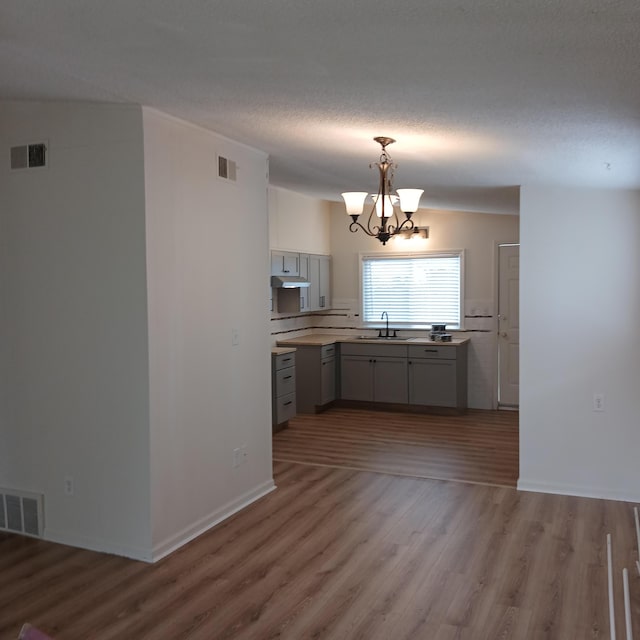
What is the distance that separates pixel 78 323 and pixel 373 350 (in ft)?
15.8

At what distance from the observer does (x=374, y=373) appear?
829 cm

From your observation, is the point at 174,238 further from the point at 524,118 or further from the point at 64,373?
the point at 524,118

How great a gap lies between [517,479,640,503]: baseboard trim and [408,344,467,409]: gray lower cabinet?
9.31ft

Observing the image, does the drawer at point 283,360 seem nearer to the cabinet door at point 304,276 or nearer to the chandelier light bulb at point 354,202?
the cabinet door at point 304,276

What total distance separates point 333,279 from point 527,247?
4383 millimetres

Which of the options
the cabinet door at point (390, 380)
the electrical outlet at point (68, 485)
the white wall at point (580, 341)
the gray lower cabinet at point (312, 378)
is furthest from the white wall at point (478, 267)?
the electrical outlet at point (68, 485)

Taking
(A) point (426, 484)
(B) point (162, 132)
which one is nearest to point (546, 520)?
(A) point (426, 484)

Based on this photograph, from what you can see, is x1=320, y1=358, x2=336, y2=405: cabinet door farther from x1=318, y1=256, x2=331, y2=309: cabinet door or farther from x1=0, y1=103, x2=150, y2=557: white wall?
x1=0, y1=103, x2=150, y2=557: white wall

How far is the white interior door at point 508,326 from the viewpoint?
818 centimetres

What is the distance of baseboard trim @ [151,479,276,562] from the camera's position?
3.86 meters

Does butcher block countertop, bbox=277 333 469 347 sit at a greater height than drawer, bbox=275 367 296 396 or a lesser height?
greater

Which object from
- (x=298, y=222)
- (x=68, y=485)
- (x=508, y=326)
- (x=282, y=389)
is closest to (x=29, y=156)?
(x=68, y=485)

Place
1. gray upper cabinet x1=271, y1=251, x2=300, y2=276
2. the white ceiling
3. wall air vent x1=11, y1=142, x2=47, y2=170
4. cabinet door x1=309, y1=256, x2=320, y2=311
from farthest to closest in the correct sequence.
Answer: cabinet door x1=309, y1=256, x2=320, y2=311 < gray upper cabinet x1=271, y1=251, x2=300, y2=276 < wall air vent x1=11, y1=142, x2=47, y2=170 < the white ceiling

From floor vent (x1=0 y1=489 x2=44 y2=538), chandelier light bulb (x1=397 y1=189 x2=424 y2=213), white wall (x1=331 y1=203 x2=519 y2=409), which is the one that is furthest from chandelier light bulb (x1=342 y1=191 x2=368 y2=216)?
white wall (x1=331 y1=203 x2=519 y2=409)
